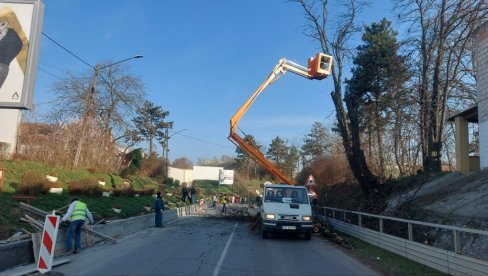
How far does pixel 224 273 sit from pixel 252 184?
82.7 meters

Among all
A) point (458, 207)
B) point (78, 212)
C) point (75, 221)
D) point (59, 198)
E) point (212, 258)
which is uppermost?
point (458, 207)

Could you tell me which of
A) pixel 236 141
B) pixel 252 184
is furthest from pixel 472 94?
pixel 252 184

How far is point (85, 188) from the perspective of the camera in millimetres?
20656

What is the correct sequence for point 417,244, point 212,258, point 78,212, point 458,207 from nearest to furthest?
point 417,244, point 212,258, point 78,212, point 458,207

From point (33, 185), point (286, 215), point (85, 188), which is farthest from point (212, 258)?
point (85, 188)

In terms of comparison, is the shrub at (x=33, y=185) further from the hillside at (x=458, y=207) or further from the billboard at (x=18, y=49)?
the hillside at (x=458, y=207)

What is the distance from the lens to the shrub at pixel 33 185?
1633cm

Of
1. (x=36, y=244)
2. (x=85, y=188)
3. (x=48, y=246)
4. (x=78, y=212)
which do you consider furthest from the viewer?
(x=85, y=188)

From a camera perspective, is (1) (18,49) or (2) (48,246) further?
(1) (18,49)

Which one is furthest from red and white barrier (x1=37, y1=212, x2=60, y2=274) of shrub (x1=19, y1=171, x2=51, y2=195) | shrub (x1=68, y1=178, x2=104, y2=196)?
shrub (x1=68, y1=178, x2=104, y2=196)

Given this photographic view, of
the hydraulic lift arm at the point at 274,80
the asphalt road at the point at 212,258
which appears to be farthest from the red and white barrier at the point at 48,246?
the hydraulic lift arm at the point at 274,80

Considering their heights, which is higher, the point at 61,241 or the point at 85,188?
the point at 85,188

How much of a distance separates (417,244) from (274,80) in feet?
51.1

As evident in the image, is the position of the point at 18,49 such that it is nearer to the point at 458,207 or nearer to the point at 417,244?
the point at 417,244
